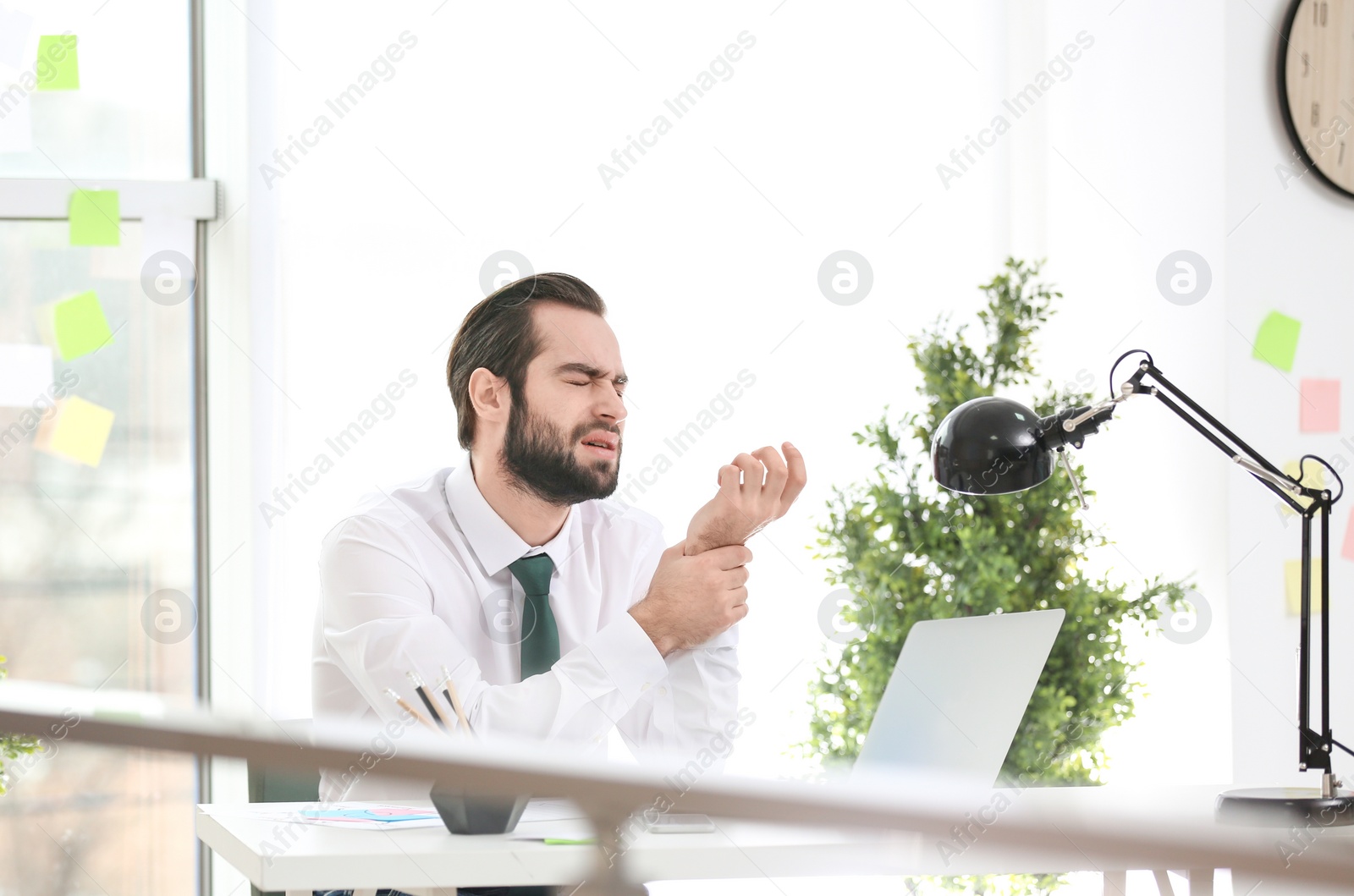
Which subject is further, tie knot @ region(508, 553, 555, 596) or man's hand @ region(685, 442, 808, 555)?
tie knot @ region(508, 553, 555, 596)

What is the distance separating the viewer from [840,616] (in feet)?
9.77

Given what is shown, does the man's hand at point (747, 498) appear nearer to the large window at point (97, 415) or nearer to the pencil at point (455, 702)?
the pencil at point (455, 702)

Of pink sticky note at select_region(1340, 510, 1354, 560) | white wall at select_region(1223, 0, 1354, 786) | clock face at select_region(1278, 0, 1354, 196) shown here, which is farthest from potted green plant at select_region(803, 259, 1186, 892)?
clock face at select_region(1278, 0, 1354, 196)

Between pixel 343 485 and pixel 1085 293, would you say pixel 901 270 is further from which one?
pixel 343 485

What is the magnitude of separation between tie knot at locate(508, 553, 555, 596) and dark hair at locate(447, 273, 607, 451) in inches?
11.3

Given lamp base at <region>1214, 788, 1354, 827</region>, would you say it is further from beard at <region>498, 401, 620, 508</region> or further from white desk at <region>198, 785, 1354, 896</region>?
beard at <region>498, 401, 620, 508</region>

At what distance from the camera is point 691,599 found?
1725mm

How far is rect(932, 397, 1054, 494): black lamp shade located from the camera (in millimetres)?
1654

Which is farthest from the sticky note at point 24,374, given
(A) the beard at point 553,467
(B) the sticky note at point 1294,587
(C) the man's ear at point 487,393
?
(B) the sticky note at point 1294,587

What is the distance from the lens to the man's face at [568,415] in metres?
1.97

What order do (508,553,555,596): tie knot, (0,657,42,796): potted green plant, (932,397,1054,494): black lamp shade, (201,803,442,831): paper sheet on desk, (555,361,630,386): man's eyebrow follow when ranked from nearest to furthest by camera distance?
(201,803,442,831): paper sheet on desk < (932,397,1054,494): black lamp shade < (508,553,555,596): tie knot < (555,361,630,386): man's eyebrow < (0,657,42,796): potted green plant

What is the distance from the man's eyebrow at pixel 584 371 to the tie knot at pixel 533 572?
300 mm

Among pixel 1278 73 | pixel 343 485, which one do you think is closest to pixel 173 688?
pixel 343 485

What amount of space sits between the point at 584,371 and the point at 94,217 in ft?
5.51
